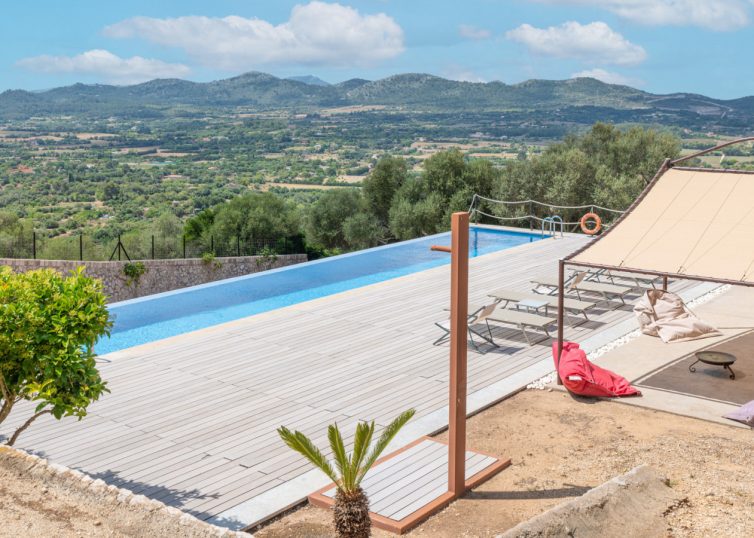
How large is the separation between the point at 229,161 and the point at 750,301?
72414mm

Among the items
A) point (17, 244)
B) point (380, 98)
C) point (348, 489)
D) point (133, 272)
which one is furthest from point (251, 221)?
point (380, 98)

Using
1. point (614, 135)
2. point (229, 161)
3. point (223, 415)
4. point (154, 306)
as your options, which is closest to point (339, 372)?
point (223, 415)

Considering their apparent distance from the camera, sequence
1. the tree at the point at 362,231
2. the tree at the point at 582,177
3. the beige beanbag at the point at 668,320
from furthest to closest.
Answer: the tree at the point at 362,231 < the tree at the point at 582,177 < the beige beanbag at the point at 668,320

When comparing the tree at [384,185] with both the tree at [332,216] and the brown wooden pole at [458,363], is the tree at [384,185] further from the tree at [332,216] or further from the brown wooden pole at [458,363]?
the brown wooden pole at [458,363]

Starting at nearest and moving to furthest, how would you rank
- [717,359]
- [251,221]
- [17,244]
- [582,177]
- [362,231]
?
[717,359] → [17,244] → [582,177] → [251,221] → [362,231]

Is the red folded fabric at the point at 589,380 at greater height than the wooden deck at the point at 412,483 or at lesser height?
greater

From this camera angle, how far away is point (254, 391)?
8.61m

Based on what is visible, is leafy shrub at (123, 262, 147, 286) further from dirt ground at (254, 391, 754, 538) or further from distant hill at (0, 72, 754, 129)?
distant hill at (0, 72, 754, 129)

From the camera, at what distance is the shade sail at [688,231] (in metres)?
Result: 8.22

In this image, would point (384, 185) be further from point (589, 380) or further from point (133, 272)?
point (589, 380)

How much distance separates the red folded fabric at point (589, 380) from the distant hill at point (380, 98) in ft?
213

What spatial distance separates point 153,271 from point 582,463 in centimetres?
1461

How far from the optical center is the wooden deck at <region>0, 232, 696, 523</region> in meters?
6.63

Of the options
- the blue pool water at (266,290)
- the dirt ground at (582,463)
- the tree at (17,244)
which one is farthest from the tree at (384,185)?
the dirt ground at (582,463)
